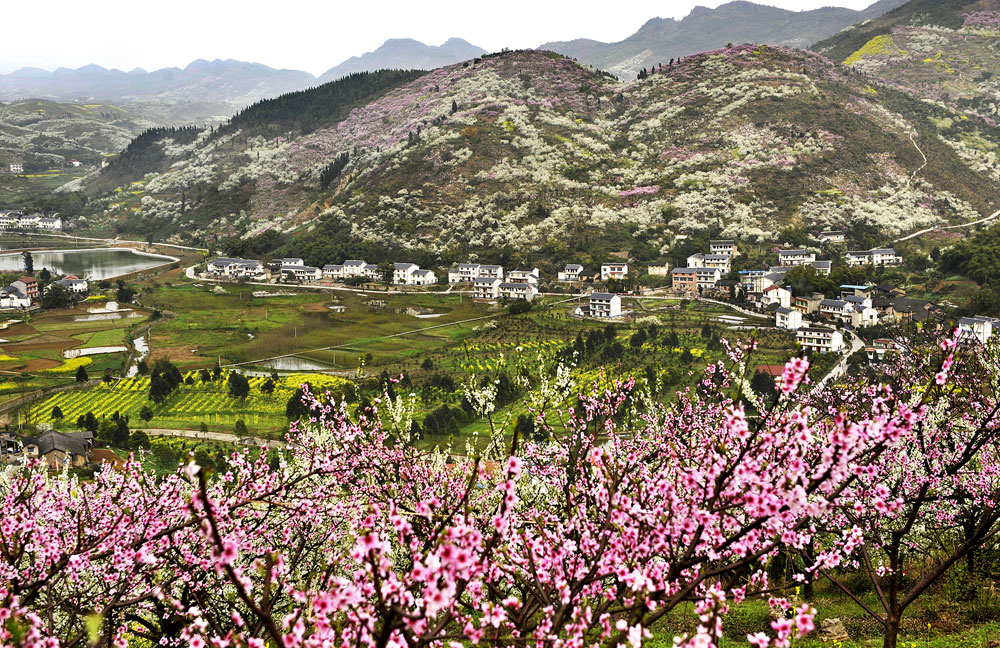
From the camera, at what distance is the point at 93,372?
48031 millimetres

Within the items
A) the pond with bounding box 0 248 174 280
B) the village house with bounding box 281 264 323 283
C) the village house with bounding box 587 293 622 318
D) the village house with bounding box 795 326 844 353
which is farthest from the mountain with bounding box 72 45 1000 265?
the village house with bounding box 795 326 844 353

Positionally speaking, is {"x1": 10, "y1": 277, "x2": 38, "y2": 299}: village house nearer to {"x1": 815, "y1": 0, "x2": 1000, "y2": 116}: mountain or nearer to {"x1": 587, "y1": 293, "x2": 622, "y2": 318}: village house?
{"x1": 587, "y1": 293, "x2": 622, "y2": 318}: village house

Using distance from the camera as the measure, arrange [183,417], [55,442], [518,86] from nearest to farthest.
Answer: [55,442], [183,417], [518,86]

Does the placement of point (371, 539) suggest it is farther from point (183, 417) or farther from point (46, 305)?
point (46, 305)

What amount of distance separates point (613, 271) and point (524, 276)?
1078 centimetres

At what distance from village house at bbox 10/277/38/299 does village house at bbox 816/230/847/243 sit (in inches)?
3744

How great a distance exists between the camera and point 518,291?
7200 cm

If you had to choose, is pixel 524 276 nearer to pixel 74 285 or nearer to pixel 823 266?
pixel 823 266

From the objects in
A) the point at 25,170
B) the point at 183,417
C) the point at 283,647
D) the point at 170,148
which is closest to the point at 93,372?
the point at 183,417

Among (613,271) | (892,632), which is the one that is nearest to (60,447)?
(892,632)

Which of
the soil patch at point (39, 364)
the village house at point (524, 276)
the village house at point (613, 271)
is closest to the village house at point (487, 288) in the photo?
the village house at point (524, 276)

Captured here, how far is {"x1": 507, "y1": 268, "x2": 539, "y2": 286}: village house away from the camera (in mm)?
74312

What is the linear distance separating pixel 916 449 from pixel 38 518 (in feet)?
50.4

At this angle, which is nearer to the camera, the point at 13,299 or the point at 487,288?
the point at 13,299
